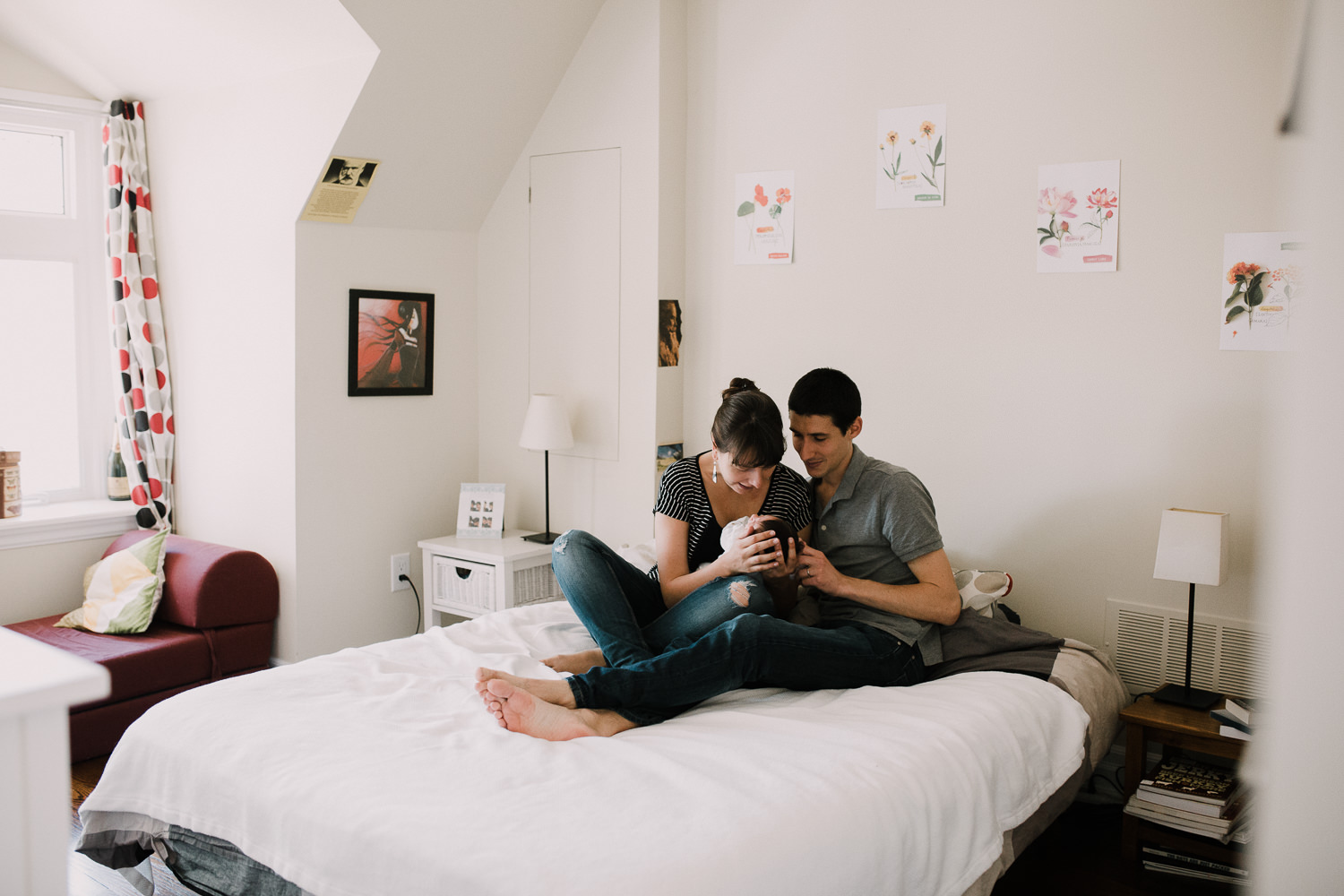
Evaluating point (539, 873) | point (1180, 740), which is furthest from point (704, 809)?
point (1180, 740)

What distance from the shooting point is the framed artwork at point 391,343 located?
12.1ft

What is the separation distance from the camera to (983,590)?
270 cm

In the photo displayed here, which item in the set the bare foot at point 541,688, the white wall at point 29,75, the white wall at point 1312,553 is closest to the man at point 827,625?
the bare foot at point 541,688

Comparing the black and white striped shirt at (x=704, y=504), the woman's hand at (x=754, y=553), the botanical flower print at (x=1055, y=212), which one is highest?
the botanical flower print at (x=1055, y=212)

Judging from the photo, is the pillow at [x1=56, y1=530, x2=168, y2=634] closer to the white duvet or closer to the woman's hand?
the white duvet

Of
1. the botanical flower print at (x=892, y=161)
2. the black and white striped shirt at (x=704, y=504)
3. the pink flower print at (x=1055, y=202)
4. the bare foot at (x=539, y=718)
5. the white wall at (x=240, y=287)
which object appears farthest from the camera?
the white wall at (x=240, y=287)

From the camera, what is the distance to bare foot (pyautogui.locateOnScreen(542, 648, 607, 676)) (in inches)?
90.8

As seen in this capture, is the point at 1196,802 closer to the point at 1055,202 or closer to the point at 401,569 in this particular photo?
the point at 1055,202

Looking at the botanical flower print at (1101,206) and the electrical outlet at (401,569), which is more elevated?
the botanical flower print at (1101,206)

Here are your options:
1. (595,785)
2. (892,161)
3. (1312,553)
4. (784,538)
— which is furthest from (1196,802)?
(1312,553)

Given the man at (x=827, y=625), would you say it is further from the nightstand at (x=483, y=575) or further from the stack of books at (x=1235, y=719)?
the nightstand at (x=483, y=575)

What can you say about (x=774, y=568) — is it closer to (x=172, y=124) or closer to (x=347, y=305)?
(x=347, y=305)

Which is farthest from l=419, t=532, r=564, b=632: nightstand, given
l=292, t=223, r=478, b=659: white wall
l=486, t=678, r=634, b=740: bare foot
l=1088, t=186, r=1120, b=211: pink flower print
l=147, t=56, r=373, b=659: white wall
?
l=1088, t=186, r=1120, b=211: pink flower print

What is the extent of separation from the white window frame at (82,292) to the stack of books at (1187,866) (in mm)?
3619
